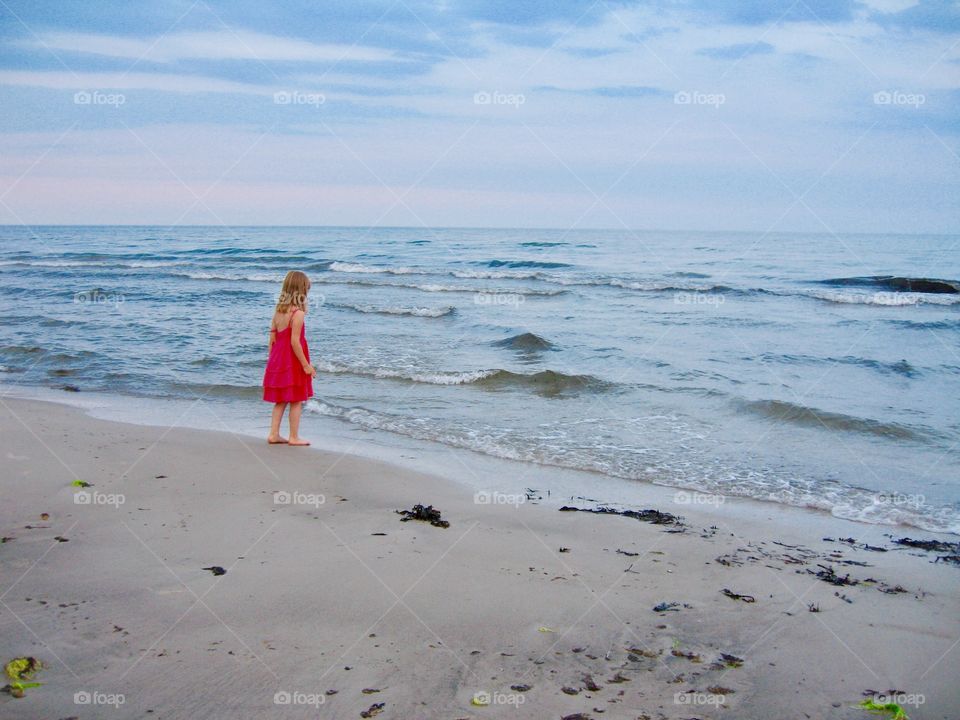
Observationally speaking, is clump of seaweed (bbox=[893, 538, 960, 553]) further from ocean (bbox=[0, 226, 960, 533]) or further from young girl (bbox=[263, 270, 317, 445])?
young girl (bbox=[263, 270, 317, 445])

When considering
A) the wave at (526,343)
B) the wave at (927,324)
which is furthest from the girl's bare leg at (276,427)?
the wave at (927,324)

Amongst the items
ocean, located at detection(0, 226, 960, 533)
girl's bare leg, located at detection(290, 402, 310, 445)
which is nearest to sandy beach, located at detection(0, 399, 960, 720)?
girl's bare leg, located at detection(290, 402, 310, 445)

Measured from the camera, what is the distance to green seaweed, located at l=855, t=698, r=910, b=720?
10.2ft

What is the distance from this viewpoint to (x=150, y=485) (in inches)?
232

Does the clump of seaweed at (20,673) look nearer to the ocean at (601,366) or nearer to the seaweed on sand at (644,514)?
the seaweed on sand at (644,514)

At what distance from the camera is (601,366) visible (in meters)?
12.5

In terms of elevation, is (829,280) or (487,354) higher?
(829,280)

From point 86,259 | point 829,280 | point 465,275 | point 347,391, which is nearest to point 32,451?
point 347,391

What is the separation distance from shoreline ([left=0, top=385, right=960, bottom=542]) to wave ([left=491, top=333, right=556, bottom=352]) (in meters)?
5.69

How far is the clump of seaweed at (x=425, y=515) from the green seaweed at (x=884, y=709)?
9.43 feet

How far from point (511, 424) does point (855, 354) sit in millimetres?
8457

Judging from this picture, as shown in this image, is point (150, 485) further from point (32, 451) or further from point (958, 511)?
point (958, 511)

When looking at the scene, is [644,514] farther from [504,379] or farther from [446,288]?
[446,288]

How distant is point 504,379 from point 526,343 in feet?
11.0
